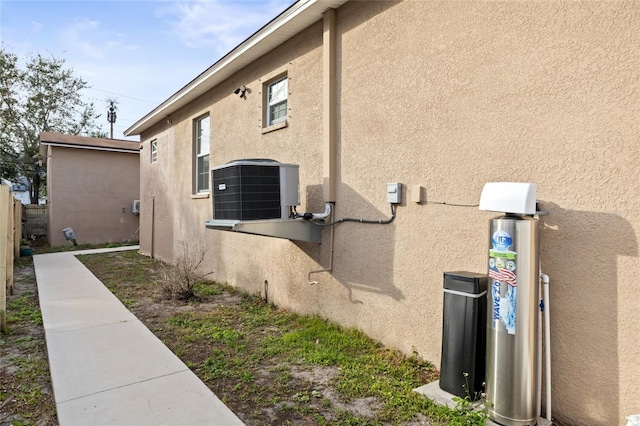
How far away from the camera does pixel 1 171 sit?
69.6 ft

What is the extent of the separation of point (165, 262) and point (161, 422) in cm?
810

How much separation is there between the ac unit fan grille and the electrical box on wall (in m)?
1.41

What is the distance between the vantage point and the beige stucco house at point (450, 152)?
8.09ft

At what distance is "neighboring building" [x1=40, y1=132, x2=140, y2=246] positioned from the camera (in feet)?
47.9

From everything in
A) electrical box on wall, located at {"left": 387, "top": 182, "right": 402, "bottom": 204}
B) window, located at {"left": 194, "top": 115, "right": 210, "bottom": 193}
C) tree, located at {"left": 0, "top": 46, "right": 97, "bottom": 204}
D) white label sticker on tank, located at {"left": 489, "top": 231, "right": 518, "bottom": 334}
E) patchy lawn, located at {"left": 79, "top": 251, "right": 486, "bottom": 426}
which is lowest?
patchy lawn, located at {"left": 79, "top": 251, "right": 486, "bottom": 426}

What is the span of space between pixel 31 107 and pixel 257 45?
70.2 ft

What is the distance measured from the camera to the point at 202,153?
8484mm

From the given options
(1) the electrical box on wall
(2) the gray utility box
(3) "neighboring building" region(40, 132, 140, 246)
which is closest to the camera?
(2) the gray utility box

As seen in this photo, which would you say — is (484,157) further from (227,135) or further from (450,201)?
(227,135)

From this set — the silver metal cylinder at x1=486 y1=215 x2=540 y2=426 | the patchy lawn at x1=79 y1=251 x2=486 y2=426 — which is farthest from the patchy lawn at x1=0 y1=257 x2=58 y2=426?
the silver metal cylinder at x1=486 y1=215 x2=540 y2=426

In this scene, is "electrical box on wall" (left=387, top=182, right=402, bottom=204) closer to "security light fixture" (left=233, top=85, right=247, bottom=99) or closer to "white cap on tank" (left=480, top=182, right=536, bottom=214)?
"white cap on tank" (left=480, top=182, right=536, bottom=214)

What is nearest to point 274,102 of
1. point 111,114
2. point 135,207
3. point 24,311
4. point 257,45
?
point 257,45

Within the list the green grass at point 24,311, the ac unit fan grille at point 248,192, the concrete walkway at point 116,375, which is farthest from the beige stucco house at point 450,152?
the green grass at point 24,311

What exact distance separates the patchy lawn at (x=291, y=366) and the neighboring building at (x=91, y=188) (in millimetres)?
11034
